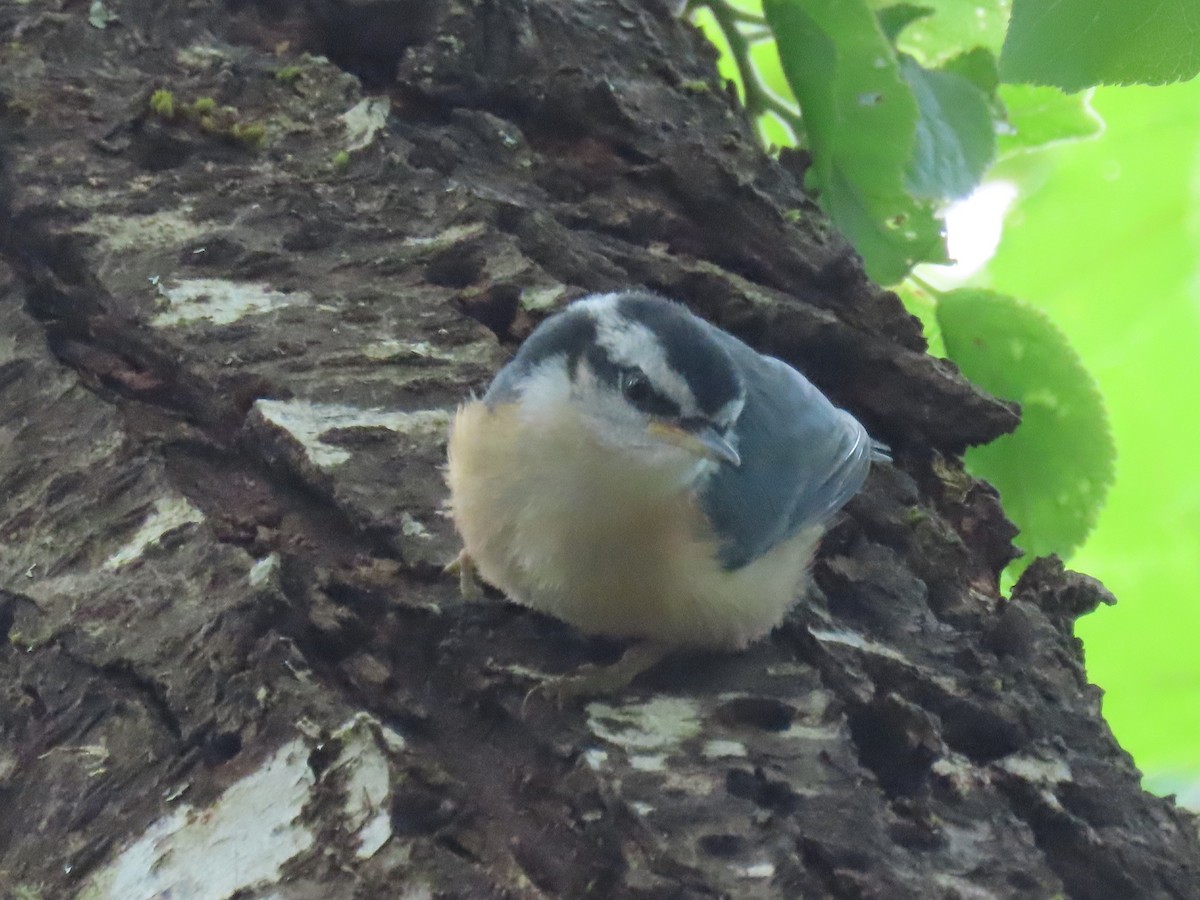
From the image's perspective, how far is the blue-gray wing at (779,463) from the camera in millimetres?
1594

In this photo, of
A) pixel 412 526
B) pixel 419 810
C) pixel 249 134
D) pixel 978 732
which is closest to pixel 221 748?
pixel 419 810

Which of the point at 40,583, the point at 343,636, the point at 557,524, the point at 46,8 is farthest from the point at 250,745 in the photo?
the point at 46,8

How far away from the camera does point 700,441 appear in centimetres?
155

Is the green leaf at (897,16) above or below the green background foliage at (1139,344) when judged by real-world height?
above

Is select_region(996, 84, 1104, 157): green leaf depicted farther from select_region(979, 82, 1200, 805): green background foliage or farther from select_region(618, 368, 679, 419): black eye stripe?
select_region(618, 368, 679, 419): black eye stripe

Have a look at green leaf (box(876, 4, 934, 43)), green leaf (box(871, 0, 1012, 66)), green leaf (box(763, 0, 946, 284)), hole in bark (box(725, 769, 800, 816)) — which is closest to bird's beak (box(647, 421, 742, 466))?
hole in bark (box(725, 769, 800, 816))

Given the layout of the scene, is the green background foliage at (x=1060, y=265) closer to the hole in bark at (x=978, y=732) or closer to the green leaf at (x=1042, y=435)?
the green leaf at (x=1042, y=435)

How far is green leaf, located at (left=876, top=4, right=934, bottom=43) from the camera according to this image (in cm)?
217

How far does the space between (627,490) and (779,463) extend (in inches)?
10.7

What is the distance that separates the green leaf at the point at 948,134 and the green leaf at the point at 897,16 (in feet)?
0.19

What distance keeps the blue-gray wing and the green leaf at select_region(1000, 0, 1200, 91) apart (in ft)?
2.06

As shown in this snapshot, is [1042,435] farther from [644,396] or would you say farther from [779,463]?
[644,396]

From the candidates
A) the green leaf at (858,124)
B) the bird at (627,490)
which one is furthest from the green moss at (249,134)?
the green leaf at (858,124)

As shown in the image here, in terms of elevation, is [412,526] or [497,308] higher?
[497,308]
